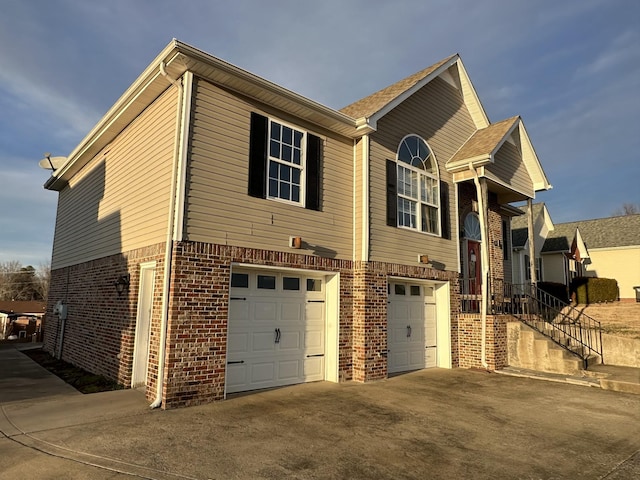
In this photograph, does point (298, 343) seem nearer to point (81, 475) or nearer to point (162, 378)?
point (162, 378)

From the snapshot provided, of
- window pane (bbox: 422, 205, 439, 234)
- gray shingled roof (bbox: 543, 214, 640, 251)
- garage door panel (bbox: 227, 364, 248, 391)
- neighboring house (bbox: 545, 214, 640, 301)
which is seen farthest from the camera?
gray shingled roof (bbox: 543, 214, 640, 251)

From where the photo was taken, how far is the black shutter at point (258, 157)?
8.12m

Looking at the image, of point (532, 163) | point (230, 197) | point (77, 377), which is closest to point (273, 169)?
point (230, 197)

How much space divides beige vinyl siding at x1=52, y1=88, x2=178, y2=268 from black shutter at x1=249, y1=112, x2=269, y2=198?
146 centimetres

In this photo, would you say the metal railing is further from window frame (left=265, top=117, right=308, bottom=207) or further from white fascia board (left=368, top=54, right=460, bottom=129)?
window frame (left=265, top=117, right=308, bottom=207)

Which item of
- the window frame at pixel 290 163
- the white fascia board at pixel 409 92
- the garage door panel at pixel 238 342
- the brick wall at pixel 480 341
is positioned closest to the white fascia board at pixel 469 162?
the white fascia board at pixel 409 92

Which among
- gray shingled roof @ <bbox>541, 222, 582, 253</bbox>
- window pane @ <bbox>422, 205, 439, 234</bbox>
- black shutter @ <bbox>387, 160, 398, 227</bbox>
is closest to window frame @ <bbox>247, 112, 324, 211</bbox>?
black shutter @ <bbox>387, 160, 398, 227</bbox>

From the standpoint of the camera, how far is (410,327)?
36.0 feet

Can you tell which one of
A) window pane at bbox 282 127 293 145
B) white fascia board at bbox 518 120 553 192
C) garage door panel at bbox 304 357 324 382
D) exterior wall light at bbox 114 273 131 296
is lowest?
garage door panel at bbox 304 357 324 382

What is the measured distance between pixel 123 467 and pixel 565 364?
32.8 feet

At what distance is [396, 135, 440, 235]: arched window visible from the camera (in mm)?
10938

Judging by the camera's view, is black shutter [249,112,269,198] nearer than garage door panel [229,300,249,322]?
No

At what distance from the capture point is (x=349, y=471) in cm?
441

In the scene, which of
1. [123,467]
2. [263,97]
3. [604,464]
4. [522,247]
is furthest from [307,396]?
[522,247]
